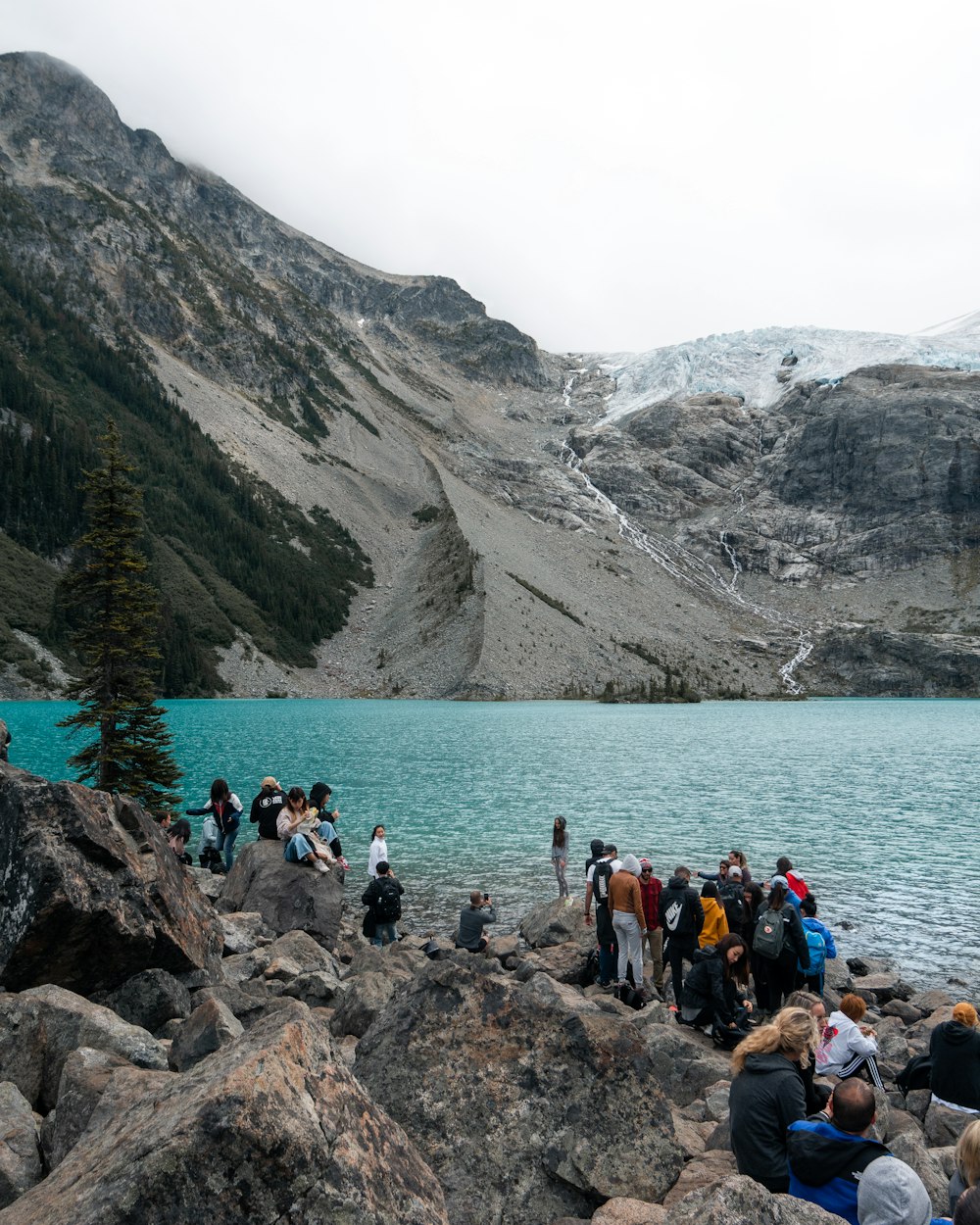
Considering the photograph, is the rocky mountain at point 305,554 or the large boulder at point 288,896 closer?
the large boulder at point 288,896

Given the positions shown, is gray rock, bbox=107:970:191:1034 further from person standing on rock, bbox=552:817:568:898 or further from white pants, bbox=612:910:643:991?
person standing on rock, bbox=552:817:568:898

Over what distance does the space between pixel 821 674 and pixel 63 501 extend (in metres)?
150

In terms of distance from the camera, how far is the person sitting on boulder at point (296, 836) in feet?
56.4

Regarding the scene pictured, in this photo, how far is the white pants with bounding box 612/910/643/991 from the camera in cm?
1440

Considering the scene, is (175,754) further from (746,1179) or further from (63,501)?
(63,501)

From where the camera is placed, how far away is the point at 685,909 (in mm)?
14094

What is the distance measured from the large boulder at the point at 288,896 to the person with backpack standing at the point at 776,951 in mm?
8651

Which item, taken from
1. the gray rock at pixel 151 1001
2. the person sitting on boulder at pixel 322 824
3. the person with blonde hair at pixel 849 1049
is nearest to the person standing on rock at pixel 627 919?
the person with blonde hair at pixel 849 1049

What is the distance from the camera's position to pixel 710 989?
40.2ft

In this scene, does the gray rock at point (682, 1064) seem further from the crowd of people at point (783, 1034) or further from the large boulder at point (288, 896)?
the large boulder at point (288, 896)

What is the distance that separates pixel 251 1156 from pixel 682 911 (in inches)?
461

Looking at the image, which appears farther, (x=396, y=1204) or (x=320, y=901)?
(x=320, y=901)

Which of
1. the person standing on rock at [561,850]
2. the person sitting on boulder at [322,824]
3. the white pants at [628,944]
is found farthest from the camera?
the person standing on rock at [561,850]

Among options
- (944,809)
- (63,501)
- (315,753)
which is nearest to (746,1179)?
(944,809)
